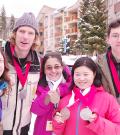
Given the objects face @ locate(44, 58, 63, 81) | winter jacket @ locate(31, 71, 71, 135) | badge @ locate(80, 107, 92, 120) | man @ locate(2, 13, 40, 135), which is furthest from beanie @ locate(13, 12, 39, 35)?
badge @ locate(80, 107, 92, 120)

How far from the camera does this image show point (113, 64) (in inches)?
144

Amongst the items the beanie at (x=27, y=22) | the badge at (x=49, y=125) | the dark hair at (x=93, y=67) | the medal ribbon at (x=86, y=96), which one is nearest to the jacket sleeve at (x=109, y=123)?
the medal ribbon at (x=86, y=96)

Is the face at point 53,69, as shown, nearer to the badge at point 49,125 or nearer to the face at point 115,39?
the badge at point 49,125

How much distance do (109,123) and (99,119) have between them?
117 millimetres

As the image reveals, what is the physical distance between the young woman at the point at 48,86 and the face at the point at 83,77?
0.22m

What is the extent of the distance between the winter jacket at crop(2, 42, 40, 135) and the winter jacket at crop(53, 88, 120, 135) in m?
0.47

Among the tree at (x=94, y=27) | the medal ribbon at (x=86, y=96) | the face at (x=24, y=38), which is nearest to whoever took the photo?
the medal ribbon at (x=86, y=96)

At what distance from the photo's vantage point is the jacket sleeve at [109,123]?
327 centimetres

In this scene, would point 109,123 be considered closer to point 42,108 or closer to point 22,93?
point 42,108

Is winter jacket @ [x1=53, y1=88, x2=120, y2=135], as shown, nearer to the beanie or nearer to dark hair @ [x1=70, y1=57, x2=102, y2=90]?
dark hair @ [x1=70, y1=57, x2=102, y2=90]

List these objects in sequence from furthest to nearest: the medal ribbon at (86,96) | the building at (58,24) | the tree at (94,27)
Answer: the building at (58,24)
the tree at (94,27)
the medal ribbon at (86,96)

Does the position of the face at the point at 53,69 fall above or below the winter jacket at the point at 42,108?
above

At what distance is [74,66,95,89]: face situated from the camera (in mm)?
3551

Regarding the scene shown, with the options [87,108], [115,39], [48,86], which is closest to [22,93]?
[48,86]
